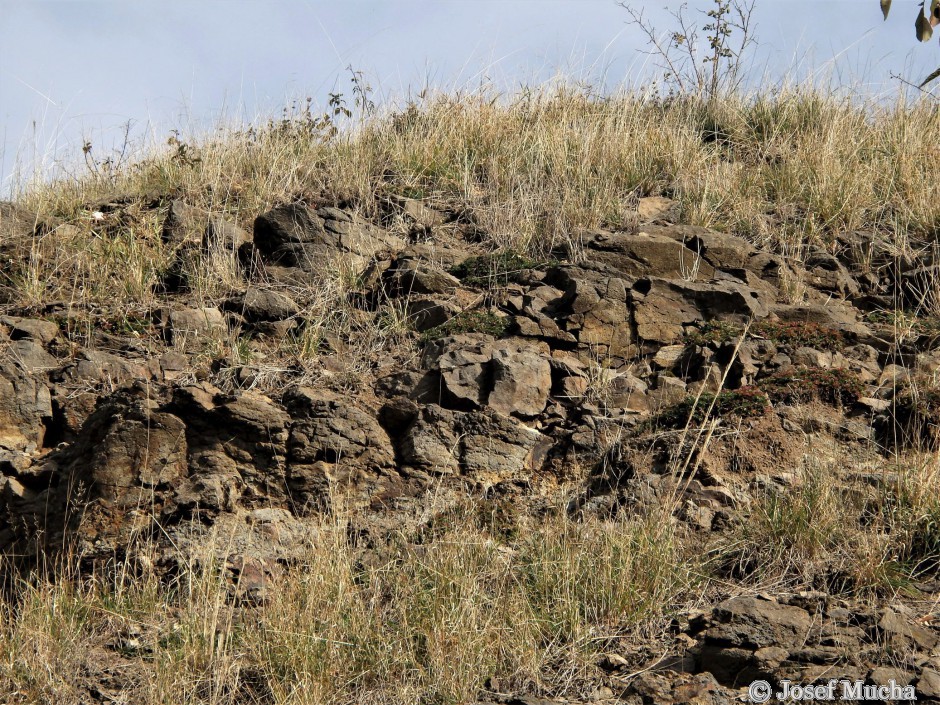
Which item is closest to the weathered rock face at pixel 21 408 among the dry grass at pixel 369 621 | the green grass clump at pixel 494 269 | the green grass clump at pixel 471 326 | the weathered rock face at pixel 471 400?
the weathered rock face at pixel 471 400

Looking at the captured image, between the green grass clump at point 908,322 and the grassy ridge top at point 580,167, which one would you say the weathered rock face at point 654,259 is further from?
the green grass clump at point 908,322

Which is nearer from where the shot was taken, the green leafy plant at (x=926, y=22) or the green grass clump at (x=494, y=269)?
the green leafy plant at (x=926, y=22)

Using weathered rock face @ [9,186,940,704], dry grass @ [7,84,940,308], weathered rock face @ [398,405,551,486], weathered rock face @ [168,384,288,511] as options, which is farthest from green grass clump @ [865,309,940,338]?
weathered rock face @ [168,384,288,511]

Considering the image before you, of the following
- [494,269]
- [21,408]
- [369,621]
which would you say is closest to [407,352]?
[494,269]

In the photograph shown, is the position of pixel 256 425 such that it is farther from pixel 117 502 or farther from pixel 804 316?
pixel 804 316

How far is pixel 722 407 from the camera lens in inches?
215

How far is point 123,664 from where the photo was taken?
4.19 metres

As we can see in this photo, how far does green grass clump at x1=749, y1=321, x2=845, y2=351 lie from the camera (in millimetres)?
6176

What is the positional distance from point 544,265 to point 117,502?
10.9 ft

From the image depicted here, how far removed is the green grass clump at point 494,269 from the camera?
273 inches

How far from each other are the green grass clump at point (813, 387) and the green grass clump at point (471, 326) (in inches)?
65.1

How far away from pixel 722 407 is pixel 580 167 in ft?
11.0

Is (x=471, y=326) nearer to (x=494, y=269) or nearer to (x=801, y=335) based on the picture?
(x=494, y=269)

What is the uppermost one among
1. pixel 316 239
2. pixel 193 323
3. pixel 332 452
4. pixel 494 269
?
pixel 316 239
